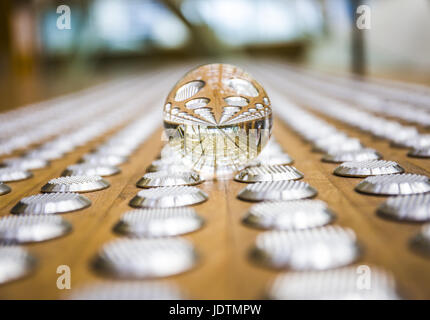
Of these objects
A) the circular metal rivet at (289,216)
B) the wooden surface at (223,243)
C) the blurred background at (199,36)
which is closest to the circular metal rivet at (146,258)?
the wooden surface at (223,243)

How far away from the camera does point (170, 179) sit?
92 centimetres

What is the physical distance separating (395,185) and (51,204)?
0.53m

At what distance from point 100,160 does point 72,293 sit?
0.85 m

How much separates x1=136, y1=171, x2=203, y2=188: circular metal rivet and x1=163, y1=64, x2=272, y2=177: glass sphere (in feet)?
0.11

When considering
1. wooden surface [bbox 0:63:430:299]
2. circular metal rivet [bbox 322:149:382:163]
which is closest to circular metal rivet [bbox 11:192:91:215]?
wooden surface [bbox 0:63:430:299]

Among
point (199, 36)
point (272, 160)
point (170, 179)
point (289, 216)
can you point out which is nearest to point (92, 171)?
point (170, 179)

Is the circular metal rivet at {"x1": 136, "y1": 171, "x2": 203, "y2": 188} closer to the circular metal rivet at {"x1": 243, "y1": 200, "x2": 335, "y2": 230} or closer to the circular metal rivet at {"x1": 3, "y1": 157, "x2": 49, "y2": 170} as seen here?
the circular metal rivet at {"x1": 243, "y1": 200, "x2": 335, "y2": 230}

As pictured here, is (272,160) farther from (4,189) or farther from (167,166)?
(4,189)

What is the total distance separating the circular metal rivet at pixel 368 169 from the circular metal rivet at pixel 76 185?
1.52ft

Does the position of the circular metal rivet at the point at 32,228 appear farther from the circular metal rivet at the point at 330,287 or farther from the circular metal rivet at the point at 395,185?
the circular metal rivet at the point at 395,185

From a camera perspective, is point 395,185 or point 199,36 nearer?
point 395,185

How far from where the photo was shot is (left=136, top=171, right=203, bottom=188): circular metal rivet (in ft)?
3.02

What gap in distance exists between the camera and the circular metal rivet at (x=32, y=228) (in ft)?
2.02

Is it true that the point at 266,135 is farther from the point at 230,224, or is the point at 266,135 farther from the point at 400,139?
the point at 400,139
